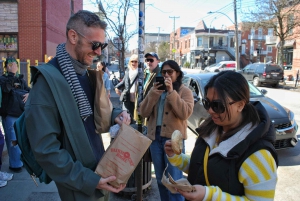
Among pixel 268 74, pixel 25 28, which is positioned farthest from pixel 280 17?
pixel 25 28

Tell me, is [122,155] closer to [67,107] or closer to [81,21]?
[67,107]

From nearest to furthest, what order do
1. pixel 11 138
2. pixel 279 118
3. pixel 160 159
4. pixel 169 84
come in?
pixel 169 84, pixel 160 159, pixel 11 138, pixel 279 118

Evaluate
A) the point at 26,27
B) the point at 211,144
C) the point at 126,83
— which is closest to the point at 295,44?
the point at 26,27

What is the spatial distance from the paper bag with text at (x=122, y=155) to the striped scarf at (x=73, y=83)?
28 cm

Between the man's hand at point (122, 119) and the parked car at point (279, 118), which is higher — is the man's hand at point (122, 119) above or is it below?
above

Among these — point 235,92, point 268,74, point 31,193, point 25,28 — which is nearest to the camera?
point 235,92

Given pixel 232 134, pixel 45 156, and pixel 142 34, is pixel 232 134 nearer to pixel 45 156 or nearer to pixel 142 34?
pixel 45 156

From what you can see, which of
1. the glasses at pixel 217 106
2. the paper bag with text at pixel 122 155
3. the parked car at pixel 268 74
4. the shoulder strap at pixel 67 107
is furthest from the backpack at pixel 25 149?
the parked car at pixel 268 74

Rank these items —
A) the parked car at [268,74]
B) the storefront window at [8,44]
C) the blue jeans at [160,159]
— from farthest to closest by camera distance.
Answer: the parked car at [268,74] → the storefront window at [8,44] → the blue jeans at [160,159]

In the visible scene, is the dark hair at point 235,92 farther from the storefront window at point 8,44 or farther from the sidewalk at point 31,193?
the storefront window at point 8,44

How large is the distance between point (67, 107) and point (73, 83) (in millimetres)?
181

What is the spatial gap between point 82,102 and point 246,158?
1.09m

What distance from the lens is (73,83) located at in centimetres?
175

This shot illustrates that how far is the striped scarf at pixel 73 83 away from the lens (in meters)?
1.74
